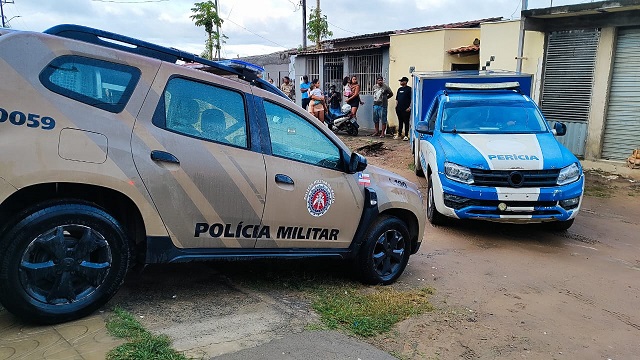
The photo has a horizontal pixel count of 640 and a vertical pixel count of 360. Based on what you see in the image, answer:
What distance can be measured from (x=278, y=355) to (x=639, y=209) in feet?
25.0

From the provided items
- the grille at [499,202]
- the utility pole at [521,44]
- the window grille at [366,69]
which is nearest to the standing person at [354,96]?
the window grille at [366,69]

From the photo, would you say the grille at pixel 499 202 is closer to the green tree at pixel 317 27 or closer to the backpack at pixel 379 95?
the backpack at pixel 379 95

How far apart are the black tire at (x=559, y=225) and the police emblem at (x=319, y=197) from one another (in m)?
4.05

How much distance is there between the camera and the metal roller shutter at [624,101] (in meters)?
11.2

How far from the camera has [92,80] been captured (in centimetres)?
334

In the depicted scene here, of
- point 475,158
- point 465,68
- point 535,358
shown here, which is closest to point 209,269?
point 535,358

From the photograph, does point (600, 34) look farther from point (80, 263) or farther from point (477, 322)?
point (80, 263)

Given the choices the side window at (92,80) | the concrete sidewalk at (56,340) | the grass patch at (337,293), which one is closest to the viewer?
the concrete sidewalk at (56,340)

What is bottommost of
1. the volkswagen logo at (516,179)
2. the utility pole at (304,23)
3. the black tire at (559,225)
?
the black tire at (559,225)

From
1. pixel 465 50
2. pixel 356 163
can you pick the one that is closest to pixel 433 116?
pixel 356 163

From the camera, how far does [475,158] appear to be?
21.3 feet

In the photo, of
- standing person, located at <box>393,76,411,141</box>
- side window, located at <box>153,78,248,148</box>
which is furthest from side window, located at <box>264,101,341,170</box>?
standing person, located at <box>393,76,411,141</box>

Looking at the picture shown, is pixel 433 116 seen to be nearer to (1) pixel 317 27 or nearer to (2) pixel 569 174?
(2) pixel 569 174

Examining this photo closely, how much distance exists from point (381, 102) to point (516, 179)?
1028 cm
